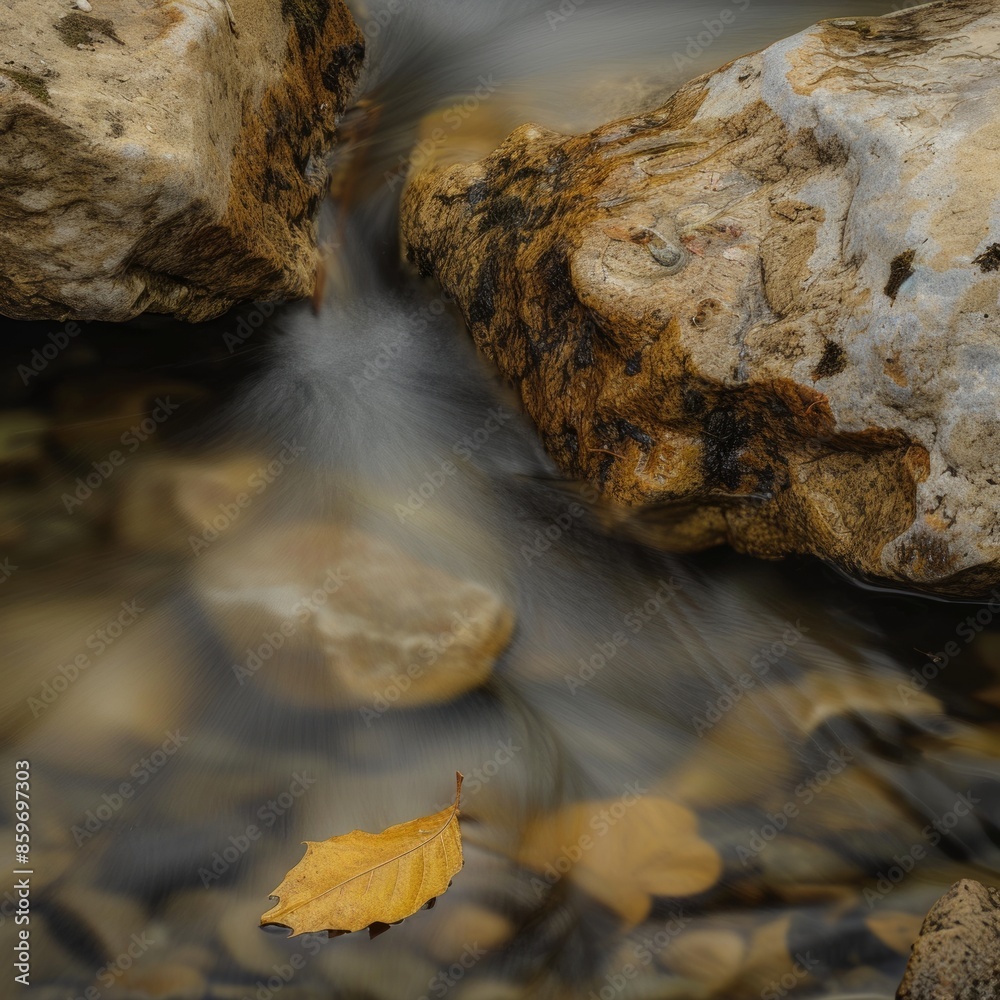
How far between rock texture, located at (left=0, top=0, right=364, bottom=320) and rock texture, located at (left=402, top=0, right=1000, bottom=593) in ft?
2.91

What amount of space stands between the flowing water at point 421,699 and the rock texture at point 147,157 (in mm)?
345

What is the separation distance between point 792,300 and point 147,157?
1.84m

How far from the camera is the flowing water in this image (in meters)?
2.25

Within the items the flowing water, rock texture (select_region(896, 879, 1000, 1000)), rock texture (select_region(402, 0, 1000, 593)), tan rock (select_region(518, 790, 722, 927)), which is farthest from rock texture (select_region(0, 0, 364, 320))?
rock texture (select_region(896, 879, 1000, 1000))

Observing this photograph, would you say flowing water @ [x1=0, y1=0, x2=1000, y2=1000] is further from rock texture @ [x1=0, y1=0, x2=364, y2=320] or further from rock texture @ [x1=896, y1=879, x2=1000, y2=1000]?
rock texture @ [x1=0, y1=0, x2=364, y2=320]

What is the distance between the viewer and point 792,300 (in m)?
2.31

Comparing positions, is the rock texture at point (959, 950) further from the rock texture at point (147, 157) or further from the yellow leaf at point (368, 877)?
the rock texture at point (147, 157)

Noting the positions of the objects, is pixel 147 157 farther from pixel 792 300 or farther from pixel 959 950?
pixel 959 950

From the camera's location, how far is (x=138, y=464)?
2969mm

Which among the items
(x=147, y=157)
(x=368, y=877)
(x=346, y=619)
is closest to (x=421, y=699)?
(x=346, y=619)

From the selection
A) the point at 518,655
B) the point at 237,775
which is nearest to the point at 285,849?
the point at 237,775

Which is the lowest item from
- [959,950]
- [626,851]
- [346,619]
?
[959,950]

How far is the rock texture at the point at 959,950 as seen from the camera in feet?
6.57

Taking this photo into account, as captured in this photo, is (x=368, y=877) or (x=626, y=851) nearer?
(x=368, y=877)
